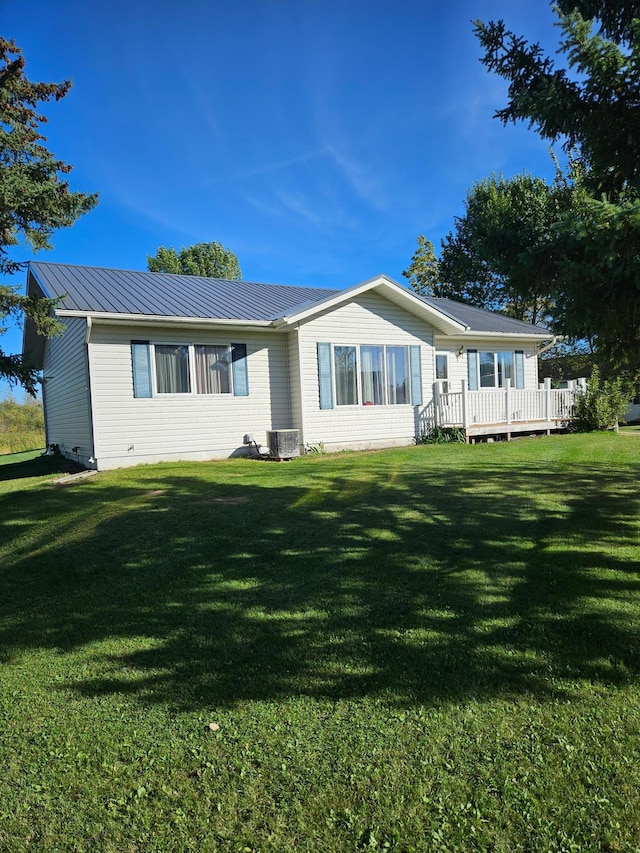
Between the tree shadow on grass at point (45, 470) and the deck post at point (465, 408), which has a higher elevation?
the deck post at point (465, 408)

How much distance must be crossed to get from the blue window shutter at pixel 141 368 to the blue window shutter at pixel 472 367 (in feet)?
34.8

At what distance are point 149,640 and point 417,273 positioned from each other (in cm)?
3402

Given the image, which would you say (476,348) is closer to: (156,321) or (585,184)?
(156,321)

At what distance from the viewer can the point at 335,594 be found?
3.81 m

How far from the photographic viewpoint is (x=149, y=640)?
322 cm

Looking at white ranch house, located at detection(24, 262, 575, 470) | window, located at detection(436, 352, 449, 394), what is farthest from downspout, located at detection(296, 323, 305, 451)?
window, located at detection(436, 352, 449, 394)

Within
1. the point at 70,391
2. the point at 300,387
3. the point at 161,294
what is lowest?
the point at 300,387

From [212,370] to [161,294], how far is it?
261 centimetres

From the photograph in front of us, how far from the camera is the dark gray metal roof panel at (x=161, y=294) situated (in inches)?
440

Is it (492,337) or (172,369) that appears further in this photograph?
(492,337)

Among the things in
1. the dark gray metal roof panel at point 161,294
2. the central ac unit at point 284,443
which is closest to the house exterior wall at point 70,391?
the dark gray metal roof panel at point 161,294

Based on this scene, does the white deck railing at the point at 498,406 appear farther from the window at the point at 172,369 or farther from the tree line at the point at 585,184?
the tree line at the point at 585,184

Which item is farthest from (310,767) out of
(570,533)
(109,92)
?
(109,92)

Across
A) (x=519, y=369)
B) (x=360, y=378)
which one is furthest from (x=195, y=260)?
(x=360, y=378)
